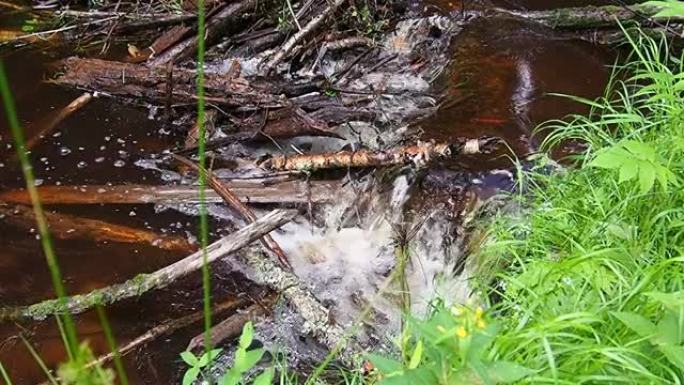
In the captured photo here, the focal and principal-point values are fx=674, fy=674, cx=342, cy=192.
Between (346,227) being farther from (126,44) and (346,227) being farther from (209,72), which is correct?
(126,44)

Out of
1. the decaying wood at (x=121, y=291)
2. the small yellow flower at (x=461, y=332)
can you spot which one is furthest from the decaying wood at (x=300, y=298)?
the small yellow flower at (x=461, y=332)

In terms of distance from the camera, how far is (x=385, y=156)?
4.01 metres

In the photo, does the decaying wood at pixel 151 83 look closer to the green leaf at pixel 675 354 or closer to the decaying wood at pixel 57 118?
the decaying wood at pixel 57 118

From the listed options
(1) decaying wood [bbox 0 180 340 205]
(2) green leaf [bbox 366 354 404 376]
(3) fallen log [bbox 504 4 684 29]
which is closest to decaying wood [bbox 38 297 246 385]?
(1) decaying wood [bbox 0 180 340 205]

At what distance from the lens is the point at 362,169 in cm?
409

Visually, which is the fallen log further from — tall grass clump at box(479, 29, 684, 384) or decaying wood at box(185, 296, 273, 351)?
decaying wood at box(185, 296, 273, 351)

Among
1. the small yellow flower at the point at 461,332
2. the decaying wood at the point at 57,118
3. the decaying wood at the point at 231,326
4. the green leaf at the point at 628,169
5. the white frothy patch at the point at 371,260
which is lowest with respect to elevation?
the white frothy patch at the point at 371,260

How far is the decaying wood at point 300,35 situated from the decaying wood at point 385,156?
144cm

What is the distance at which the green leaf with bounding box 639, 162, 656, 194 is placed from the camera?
209 cm

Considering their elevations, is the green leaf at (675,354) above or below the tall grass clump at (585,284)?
above

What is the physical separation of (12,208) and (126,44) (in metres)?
2.16

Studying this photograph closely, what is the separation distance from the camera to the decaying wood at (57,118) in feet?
14.8

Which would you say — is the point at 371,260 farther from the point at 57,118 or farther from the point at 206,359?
the point at 57,118

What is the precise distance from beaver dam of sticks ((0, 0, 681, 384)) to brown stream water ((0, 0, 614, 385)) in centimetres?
1
